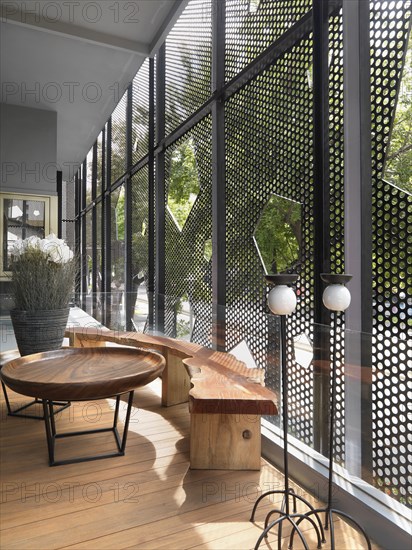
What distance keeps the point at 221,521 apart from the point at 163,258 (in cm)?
389

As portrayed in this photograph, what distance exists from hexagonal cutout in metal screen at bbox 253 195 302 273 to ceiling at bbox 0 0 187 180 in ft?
8.51

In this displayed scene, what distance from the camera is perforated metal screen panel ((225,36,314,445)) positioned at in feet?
7.39

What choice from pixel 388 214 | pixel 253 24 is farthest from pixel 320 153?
pixel 253 24

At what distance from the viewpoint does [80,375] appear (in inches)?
66.1

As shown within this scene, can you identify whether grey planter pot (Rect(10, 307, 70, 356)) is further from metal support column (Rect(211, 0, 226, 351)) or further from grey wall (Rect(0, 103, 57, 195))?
grey wall (Rect(0, 103, 57, 195))

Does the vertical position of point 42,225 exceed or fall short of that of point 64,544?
it exceeds it

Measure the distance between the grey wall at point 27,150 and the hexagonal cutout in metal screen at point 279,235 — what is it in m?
4.31

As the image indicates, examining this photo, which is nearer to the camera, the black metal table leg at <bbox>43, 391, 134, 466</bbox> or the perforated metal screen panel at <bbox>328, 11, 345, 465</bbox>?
the black metal table leg at <bbox>43, 391, 134, 466</bbox>

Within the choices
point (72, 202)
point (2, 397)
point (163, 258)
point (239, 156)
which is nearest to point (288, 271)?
point (239, 156)

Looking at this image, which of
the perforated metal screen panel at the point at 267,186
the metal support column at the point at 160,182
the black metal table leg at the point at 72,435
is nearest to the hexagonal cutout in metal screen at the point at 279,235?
the perforated metal screen panel at the point at 267,186

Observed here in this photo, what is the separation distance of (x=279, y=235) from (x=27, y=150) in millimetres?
4923

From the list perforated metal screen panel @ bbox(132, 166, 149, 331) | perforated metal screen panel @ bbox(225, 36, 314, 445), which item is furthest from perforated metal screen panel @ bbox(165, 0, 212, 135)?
perforated metal screen panel @ bbox(132, 166, 149, 331)

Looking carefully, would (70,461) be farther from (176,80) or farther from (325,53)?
(176,80)

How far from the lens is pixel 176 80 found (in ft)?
15.7
